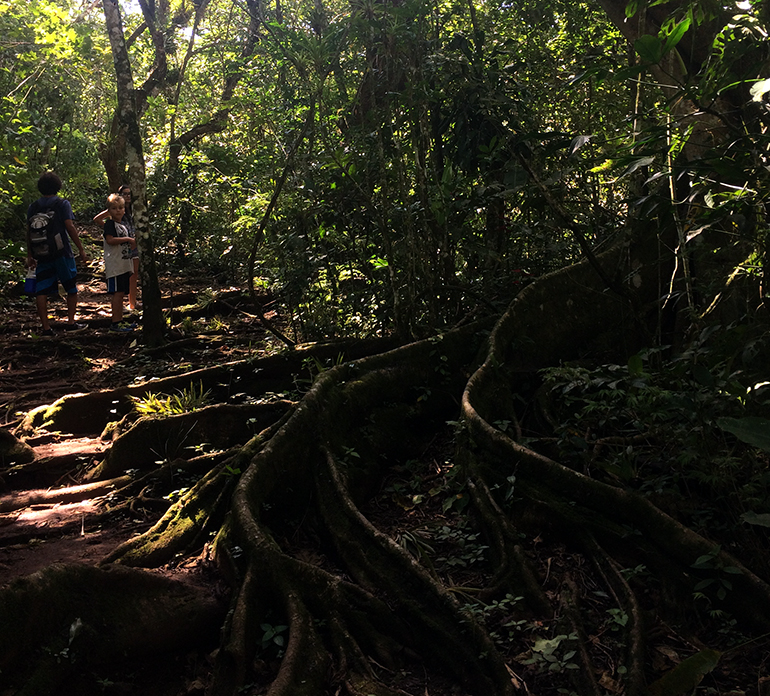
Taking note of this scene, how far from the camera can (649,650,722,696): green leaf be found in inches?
102

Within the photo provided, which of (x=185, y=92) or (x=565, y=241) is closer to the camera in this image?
(x=565, y=241)

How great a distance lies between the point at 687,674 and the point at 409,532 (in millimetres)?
1775

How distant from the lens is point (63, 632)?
9.18 feet

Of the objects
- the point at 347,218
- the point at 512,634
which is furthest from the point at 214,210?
the point at 512,634

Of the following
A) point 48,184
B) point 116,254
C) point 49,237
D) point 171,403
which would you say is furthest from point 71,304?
point 171,403

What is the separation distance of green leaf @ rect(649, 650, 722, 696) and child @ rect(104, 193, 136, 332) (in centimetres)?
802

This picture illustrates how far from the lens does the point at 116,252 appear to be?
30.6ft

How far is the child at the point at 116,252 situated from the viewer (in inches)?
360

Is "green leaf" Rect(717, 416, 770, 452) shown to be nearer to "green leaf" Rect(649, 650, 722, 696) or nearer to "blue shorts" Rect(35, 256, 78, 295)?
"green leaf" Rect(649, 650, 722, 696)

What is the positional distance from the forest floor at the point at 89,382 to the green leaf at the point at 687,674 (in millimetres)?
2002

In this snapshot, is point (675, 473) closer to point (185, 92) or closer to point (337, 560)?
point (337, 560)

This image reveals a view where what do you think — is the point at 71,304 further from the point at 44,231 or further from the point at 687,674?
the point at 687,674

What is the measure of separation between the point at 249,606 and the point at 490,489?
1610mm

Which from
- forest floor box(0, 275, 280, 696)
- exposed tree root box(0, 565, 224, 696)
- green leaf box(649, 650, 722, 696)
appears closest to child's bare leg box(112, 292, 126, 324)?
forest floor box(0, 275, 280, 696)
